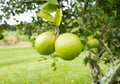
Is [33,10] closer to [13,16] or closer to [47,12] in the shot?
[13,16]

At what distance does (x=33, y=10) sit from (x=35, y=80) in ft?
15.3

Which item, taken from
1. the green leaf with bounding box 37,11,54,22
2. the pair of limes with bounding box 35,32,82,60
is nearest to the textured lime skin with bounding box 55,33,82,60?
the pair of limes with bounding box 35,32,82,60

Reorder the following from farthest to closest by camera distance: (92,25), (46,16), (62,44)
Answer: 1. (92,25)
2. (46,16)
3. (62,44)

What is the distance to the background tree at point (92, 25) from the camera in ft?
3.91

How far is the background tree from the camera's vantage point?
3.91 ft

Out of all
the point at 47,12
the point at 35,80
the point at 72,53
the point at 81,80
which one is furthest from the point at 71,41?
the point at 35,80

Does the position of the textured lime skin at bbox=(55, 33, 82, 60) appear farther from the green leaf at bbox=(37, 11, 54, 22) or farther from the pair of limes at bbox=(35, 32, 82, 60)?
the green leaf at bbox=(37, 11, 54, 22)

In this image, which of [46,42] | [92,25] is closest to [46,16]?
[46,42]

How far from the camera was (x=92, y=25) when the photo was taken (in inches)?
78.6

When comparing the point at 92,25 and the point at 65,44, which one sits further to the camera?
the point at 92,25

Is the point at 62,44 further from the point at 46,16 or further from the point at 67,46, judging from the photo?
the point at 46,16

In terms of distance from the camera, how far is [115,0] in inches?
52.7

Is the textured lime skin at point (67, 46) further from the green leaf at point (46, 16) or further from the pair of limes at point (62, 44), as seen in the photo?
the green leaf at point (46, 16)

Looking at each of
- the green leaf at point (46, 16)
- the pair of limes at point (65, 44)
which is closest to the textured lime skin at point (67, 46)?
the pair of limes at point (65, 44)
